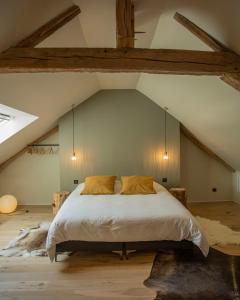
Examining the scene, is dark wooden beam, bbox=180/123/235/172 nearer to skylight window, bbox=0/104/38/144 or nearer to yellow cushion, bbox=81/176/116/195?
yellow cushion, bbox=81/176/116/195

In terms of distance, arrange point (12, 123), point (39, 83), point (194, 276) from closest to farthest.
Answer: point (194, 276), point (39, 83), point (12, 123)

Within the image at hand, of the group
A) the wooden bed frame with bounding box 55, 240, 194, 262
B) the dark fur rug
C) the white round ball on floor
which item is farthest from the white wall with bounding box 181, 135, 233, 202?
the white round ball on floor

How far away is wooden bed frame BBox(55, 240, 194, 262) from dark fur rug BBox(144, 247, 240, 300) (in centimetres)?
15

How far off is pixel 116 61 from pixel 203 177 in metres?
4.17

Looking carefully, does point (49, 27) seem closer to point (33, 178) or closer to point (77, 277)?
point (77, 277)

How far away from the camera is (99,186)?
4.44 meters

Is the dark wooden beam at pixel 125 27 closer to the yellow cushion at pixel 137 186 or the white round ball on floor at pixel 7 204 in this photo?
the yellow cushion at pixel 137 186

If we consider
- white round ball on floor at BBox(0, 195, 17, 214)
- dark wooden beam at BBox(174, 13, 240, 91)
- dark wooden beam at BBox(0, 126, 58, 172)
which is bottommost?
white round ball on floor at BBox(0, 195, 17, 214)

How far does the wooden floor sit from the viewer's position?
2312 mm

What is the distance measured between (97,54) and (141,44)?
1126 mm

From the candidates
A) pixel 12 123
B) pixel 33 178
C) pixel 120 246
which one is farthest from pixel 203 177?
pixel 12 123

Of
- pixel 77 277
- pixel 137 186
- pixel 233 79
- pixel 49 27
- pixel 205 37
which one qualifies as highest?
pixel 49 27

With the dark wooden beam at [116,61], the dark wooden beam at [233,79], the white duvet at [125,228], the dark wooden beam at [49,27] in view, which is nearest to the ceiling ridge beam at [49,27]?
the dark wooden beam at [49,27]

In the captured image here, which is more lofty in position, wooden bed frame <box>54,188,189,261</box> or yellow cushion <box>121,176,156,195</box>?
yellow cushion <box>121,176,156,195</box>
